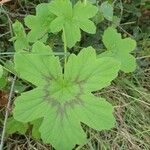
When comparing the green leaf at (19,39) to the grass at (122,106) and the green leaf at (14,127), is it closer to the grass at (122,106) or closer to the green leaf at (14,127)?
the grass at (122,106)

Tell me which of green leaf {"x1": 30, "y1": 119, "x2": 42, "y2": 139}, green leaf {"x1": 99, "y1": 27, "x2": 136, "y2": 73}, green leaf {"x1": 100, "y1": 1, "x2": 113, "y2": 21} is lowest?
green leaf {"x1": 30, "y1": 119, "x2": 42, "y2": 139}

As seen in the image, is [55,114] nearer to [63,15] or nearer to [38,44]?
[38,44]

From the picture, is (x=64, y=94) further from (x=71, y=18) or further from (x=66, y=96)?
(x=71, y=18)

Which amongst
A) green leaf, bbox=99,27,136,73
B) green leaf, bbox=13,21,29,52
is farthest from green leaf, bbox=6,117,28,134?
green leaf, bbox=99,27,136,73

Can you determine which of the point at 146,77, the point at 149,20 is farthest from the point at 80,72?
the point at 149,20

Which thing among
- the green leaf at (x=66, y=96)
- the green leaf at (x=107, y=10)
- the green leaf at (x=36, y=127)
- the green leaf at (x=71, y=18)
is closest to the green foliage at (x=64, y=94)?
the green leaf at (x=66, y=96)

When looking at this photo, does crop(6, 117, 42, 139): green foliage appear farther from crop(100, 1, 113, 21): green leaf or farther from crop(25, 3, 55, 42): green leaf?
crop(100, 1, 113, 21): green leaf

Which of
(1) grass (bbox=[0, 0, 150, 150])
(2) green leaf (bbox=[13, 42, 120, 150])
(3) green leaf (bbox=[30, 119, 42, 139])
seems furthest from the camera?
(1) grass (bbox=[0, 0, 150, 150])
